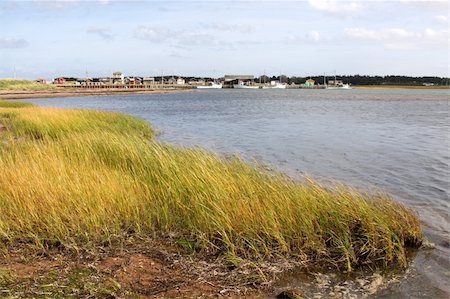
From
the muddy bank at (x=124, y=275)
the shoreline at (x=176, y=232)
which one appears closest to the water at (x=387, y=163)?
the shoreline at (x=176, y=232)

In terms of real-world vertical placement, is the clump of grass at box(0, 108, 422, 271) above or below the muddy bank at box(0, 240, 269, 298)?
above

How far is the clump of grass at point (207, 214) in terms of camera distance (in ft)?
20.9

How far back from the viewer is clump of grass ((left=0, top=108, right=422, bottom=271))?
20.9 feet

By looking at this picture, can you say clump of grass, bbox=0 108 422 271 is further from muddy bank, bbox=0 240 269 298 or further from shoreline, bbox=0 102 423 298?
muddy bank, bbox=0 240 269 298

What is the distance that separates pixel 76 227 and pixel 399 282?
193 inches

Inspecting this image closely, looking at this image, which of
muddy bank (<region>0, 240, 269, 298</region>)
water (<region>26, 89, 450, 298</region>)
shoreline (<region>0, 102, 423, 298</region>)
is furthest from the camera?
water (<region>26, 89, 450, 298</region>)

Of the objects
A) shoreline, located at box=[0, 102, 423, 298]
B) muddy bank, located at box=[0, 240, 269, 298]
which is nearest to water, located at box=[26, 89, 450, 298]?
shoreline, located at box=[0, 102, 423, 298]

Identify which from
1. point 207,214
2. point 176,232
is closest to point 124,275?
point 176,232

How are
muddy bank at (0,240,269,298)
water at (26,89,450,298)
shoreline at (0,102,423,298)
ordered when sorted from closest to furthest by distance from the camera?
muddy bank at (0,240,269,298), shoreline at (0,102,423,298), water at (26,89,450,298)

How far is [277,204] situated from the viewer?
708cm

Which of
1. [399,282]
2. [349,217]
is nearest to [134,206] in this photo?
[349,217]

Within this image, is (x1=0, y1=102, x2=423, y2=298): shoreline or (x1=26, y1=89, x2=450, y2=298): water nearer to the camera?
(x1=0, y1=102, x2=423, y2=298): shoreline

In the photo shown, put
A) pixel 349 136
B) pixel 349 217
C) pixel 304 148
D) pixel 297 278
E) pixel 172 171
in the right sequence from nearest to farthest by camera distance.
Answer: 1. pixel 297 278
2. pixel 349 217
3. pixel 172 171
4. pixel 304 148
5. pixel 349 136

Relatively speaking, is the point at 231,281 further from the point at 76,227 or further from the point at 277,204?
the point at 76,227
